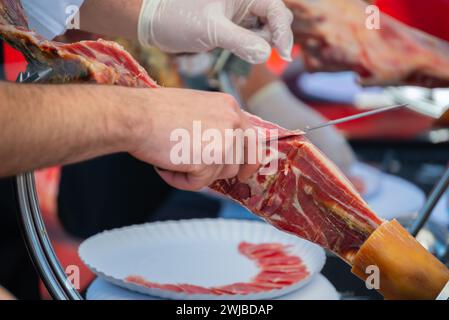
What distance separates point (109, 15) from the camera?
Result: 1.16 m

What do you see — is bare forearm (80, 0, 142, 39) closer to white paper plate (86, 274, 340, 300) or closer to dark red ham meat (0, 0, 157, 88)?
dark red ham meat (0, 0, 157, 88)

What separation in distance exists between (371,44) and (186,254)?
529 mm

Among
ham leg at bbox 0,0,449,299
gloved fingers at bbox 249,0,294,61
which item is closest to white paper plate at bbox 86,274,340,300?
ham leg at bbox 0,0,449,299

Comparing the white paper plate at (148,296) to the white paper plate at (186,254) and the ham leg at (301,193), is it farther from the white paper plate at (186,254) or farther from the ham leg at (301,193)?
the ham leg at (301,193)

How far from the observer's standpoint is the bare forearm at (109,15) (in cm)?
115

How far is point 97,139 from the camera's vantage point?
2.48 ft

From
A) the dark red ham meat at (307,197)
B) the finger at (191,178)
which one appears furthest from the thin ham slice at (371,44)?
the finger at (191,178)

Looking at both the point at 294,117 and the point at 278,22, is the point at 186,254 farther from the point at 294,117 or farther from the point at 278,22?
Result: the point at 294,117

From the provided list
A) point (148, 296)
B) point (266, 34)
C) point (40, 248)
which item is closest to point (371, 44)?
point (266, 34)

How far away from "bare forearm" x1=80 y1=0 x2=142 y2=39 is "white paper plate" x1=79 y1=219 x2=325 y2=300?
1.10 ft

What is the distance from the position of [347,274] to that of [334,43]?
0.47 meters

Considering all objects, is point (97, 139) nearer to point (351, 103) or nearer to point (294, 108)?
point (294, 108)

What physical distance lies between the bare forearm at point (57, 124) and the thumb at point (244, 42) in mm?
290
